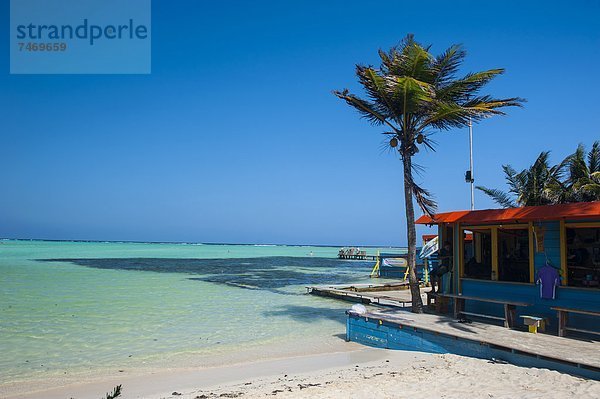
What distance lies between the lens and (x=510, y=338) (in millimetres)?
8406

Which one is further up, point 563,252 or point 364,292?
point 563,252

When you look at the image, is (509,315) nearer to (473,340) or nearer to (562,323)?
(562,323)

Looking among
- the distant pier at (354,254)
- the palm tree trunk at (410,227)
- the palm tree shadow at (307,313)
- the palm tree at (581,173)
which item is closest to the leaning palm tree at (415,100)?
the palm tree trunk at (410,227)

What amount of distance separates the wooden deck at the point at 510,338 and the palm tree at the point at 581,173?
1326 cm

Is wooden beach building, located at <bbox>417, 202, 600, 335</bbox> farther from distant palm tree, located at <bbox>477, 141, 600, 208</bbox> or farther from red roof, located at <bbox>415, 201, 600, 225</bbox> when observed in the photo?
distant palm tree, located at <bbox>477, 141, 600, 208</bbox>

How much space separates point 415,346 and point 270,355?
3187 millimetres

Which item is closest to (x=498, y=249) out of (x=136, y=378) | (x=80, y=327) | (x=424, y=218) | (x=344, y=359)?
(x=424, y=218)

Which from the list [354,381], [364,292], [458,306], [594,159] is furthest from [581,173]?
[354,381]

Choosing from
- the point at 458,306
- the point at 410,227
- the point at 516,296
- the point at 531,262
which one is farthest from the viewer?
the point at 410,227

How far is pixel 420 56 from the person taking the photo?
10336 mm

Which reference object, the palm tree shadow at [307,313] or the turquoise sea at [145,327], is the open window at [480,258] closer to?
the turquoise sea at [145,327]

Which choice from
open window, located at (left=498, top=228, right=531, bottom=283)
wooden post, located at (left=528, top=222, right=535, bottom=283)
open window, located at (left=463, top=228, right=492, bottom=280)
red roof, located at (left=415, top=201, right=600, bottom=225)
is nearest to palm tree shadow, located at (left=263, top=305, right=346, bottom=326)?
open window, located at (left=463, top=228, right=492, bottom=280)

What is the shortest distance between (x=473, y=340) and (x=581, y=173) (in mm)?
18536

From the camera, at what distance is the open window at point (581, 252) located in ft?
31.0
